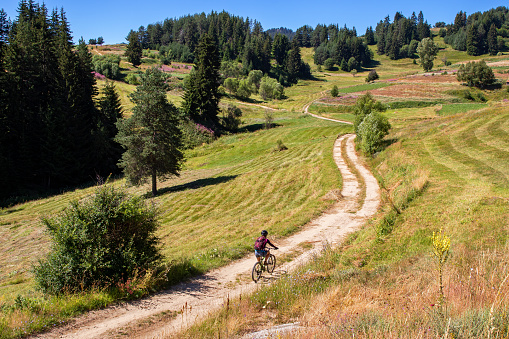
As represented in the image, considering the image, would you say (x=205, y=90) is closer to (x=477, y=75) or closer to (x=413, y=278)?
(x=413, y=278)

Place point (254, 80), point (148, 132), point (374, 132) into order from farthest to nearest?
point (254, 80)
point (148, 132)
point (374, 132)

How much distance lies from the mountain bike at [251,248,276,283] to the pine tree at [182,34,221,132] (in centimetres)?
5810

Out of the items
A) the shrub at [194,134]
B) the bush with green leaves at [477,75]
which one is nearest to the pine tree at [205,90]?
the shrub at [194,134]

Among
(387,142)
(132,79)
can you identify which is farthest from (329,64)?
(387,142)

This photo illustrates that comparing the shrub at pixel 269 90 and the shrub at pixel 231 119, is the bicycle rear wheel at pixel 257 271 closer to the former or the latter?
the shrub at pixel 231 119

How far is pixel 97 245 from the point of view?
952 centimetres

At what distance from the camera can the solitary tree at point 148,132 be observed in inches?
1277

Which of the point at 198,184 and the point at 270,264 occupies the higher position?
the point at 270,264

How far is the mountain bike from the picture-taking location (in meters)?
10.8

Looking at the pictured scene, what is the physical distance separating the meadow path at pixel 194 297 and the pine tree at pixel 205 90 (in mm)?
52731

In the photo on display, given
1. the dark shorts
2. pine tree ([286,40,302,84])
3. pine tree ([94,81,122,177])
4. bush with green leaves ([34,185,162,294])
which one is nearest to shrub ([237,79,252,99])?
pine tree ([286,40,302,84])

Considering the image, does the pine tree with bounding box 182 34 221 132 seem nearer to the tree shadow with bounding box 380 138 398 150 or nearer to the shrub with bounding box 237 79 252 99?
the shrub with bounding box 237 79 252 99

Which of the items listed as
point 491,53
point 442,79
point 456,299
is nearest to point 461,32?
point 491,53

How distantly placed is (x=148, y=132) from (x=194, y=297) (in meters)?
26.5
